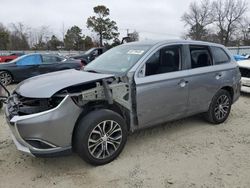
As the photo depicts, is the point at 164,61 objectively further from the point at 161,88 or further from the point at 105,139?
the point at 105,139

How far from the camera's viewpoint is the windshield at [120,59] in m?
3.95

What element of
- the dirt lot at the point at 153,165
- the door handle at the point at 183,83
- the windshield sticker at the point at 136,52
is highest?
the windshield sticker at the point at 136,52

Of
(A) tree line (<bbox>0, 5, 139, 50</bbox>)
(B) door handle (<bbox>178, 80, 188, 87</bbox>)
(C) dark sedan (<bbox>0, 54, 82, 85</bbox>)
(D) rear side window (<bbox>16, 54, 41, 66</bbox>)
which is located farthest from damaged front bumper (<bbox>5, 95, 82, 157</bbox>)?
(A) tree line (<bbox>0, 5, 139, 50</bbox>)

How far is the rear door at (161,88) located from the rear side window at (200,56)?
0.97ft

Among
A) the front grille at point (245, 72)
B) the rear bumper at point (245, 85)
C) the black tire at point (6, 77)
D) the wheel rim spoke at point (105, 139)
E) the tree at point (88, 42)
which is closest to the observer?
the wheel rim spoke at point (105, 139)

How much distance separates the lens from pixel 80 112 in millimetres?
3289

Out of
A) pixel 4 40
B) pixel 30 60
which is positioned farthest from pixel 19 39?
pixel 30 60

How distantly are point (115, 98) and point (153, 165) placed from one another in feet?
3.37

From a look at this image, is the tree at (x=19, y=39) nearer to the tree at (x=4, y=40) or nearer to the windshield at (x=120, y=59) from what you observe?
the tree at (x=4, y=40)

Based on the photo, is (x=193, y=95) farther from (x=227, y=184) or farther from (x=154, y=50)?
(x=227, y=184)

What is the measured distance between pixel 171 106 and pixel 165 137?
0.62 m

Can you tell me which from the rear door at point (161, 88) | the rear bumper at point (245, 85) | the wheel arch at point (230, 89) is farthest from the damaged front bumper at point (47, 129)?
the rear bumper at point (245, 85)

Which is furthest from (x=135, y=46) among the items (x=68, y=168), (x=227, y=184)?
(x=227, y=184)

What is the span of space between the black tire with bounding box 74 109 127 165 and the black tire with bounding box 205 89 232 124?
2100 millimetres
